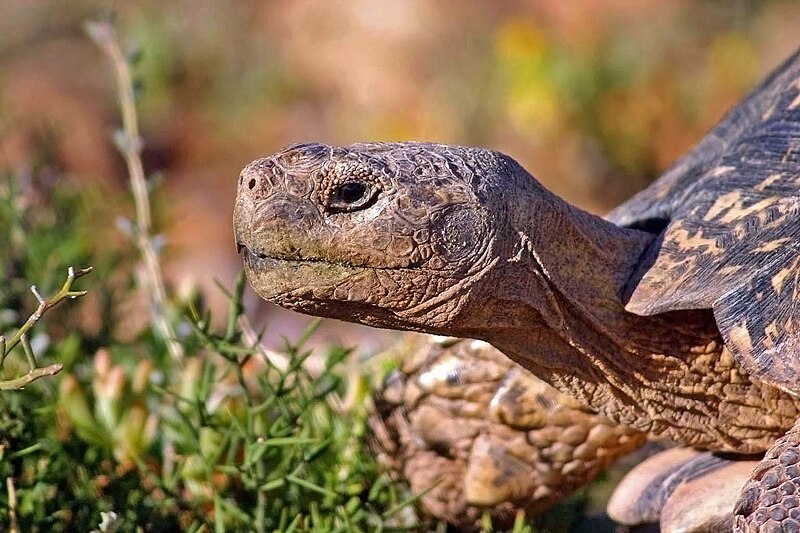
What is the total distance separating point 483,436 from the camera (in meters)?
2.55

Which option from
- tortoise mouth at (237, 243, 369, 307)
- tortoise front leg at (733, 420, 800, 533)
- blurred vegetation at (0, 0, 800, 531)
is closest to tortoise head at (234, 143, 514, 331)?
tortoise mouth at (237, 243, 369, 307)

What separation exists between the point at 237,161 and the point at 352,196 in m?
8.03

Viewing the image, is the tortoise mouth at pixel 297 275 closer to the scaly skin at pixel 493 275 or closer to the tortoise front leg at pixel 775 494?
the scaly skin at pixel 493 275

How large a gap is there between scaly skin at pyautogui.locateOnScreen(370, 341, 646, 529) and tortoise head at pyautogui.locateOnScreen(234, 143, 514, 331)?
0.66m

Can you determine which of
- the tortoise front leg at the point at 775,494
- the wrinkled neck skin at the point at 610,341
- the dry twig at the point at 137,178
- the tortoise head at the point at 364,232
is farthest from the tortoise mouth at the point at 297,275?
the dry twig at the point at 137,178

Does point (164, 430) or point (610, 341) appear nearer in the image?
point (610, 341)

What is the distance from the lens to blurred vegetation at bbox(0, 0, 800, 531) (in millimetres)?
2264

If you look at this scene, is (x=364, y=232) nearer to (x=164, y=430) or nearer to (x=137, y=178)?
(x=164, y=430)

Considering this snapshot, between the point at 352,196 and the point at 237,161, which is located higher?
the point at 237,161

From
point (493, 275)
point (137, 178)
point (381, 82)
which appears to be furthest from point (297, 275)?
point (381, 82)

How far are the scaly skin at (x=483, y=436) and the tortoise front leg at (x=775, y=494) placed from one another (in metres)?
0.53

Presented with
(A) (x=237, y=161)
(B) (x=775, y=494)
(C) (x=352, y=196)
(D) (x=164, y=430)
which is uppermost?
(A) (x=237, y=161)

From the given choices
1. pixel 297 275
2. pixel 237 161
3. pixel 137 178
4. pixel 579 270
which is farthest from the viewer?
pixel 237 161

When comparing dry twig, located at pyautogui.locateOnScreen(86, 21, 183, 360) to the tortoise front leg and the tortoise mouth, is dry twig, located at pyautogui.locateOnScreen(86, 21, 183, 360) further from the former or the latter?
the tortoise front leg
